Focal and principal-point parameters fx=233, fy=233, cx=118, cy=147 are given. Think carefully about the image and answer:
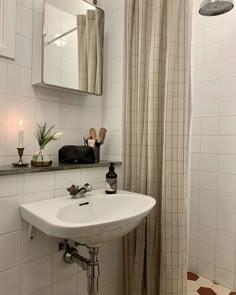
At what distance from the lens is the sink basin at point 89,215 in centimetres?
83

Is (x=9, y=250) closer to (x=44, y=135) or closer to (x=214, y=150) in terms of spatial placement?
(x=44, y=135)

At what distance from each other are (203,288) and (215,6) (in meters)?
1.90

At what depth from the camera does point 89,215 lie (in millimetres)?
1172

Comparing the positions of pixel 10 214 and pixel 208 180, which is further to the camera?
pixel 208 180

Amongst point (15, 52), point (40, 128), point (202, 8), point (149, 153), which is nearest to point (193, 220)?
point (149, 153)

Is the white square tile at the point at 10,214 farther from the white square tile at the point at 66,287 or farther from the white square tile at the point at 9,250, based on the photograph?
the white square tile at the point at 66,287

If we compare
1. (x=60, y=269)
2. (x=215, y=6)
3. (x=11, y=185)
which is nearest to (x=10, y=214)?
(x=11, y=185)

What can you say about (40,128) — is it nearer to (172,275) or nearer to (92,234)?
(92,234)

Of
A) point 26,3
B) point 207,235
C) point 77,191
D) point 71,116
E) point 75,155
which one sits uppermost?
point 26,3

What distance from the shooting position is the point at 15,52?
4.02 feet

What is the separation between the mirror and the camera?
4.33ft

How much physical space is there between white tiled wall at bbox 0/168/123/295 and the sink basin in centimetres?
6

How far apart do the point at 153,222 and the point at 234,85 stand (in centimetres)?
116

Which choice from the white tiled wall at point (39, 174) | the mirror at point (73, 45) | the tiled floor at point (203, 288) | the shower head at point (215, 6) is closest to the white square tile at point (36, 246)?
the white tiled wall at point (39, 174)
